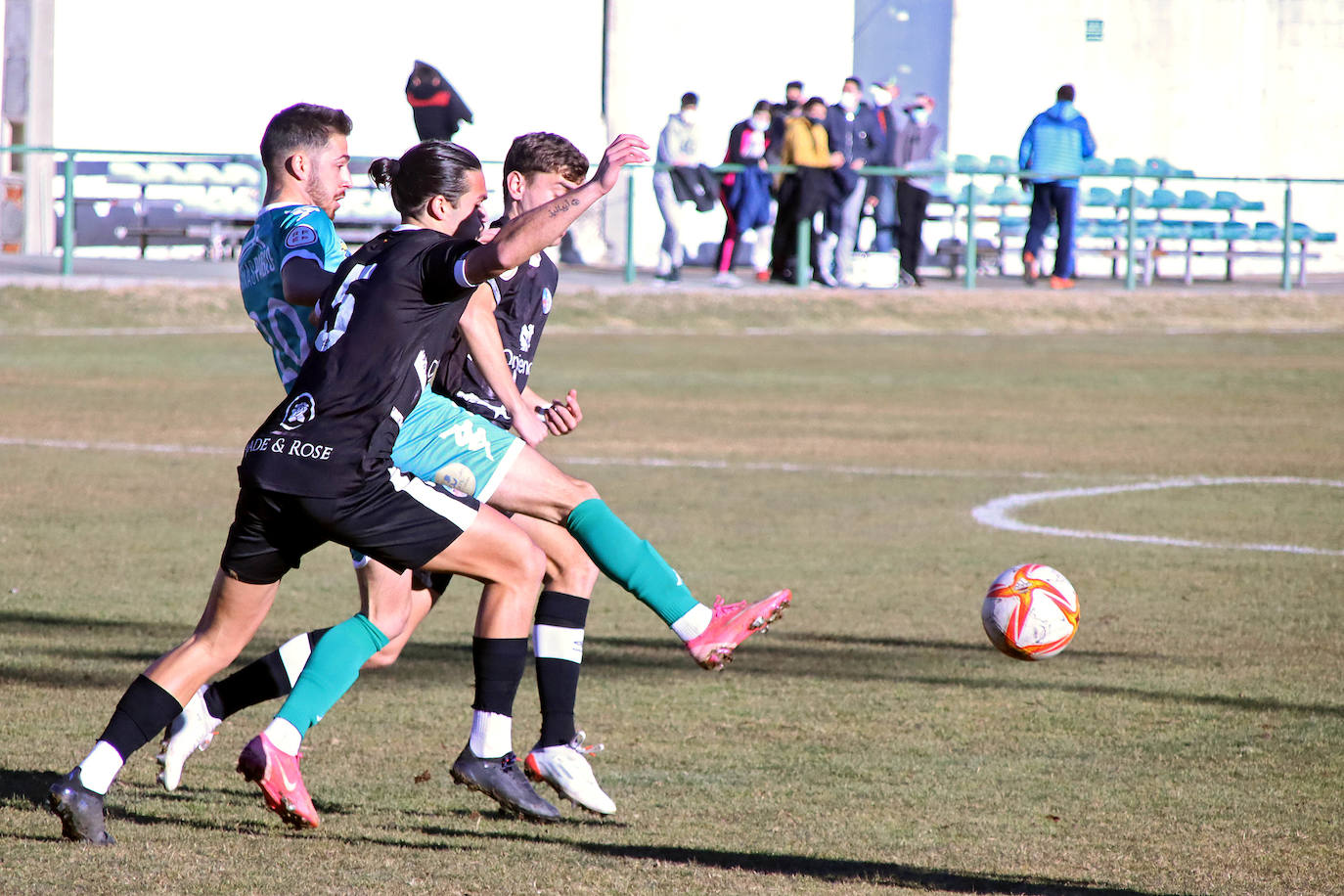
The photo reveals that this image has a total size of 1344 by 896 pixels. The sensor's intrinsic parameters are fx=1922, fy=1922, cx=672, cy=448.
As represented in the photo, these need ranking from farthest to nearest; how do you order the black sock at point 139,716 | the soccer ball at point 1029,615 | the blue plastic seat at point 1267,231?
the blue plastic seat at point 1267,231 → the soccer ball at point 1029,615 → the black sock at point 139,716

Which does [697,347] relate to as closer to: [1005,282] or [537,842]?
[1005,282]

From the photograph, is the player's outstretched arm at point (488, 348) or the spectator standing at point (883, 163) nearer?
the player's outstretched arm at point (488, 348)

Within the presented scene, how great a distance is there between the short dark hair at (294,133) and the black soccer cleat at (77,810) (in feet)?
5.53

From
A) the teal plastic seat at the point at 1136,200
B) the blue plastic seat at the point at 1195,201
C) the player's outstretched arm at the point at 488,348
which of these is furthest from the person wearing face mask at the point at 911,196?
the player's outstretched arm at the point at 488,348

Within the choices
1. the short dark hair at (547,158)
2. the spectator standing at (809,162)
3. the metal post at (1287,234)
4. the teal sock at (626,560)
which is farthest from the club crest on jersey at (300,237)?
the metal post at (1287,234)

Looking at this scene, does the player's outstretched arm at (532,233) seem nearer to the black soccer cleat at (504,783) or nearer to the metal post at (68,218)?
the black soccer cleat at (504,783)

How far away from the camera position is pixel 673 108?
30203 mm

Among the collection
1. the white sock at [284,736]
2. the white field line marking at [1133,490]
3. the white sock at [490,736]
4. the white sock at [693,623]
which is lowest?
the white field line marking at [1133,490]

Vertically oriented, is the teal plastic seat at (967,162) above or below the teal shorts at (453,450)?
above

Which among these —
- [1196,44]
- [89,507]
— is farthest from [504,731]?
[1196,44]

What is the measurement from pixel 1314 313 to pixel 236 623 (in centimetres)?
2332

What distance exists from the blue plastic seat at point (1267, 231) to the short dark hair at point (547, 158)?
2421 centimetres

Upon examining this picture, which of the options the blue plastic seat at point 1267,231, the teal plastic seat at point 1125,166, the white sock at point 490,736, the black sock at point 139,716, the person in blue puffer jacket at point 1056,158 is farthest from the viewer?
the teal plastic seat at point 1125,166

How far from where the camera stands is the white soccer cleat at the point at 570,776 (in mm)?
4887
